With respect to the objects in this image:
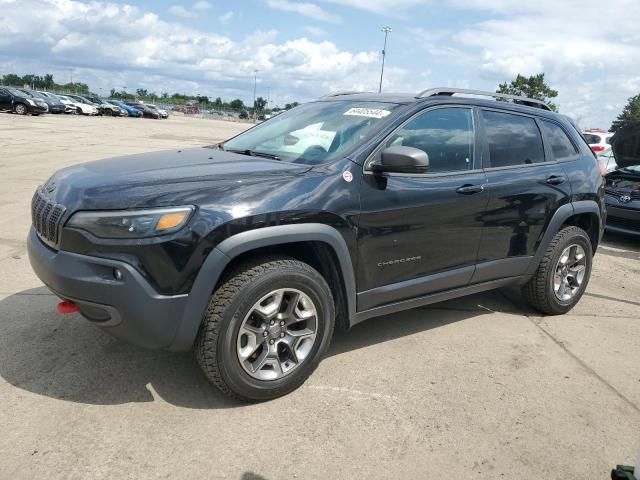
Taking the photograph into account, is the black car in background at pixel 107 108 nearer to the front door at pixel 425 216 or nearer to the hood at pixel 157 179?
the hood at pixel 157 179

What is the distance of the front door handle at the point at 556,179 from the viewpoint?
14.0ft

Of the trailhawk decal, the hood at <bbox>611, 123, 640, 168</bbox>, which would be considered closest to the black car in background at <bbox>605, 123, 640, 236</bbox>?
the hood at <bbox>611, 123, 640, 168</bbox>

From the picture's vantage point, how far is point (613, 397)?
11.0ft

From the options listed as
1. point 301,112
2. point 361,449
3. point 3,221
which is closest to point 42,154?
point 3,221

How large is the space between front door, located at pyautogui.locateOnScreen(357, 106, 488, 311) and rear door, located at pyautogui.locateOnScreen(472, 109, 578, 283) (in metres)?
0.14

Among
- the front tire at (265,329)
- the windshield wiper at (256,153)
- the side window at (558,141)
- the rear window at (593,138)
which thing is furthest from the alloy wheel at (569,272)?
the rear window at (593,138)

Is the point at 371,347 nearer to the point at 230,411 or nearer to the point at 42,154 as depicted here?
the point at 230,411

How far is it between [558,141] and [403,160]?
85.9 inches

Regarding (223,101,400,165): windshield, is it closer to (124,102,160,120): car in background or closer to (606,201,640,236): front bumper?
(606,201,640,236): front bumper

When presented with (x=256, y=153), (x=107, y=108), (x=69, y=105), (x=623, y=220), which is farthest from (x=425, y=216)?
(x=107, y=108)

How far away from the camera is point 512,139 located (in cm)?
419

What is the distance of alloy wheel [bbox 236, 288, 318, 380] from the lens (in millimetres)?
2932

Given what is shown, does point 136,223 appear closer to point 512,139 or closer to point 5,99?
point 512,139

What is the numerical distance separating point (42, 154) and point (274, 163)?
11807 millimetres
